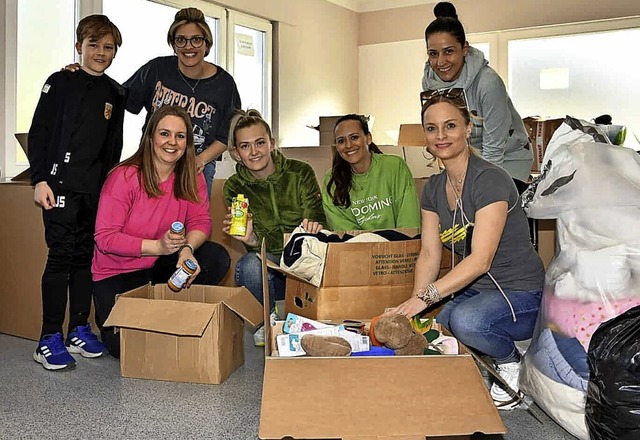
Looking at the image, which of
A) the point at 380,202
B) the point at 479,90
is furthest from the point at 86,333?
the point at 479,90

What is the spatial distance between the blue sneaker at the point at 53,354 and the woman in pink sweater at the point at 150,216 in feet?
0.52

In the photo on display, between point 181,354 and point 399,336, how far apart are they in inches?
30.1

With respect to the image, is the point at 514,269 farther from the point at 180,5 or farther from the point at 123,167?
the point at 180,5

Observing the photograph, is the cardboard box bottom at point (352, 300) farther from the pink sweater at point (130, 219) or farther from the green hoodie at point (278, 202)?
the pink sweater at point (130, 219)

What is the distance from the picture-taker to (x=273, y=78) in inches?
217

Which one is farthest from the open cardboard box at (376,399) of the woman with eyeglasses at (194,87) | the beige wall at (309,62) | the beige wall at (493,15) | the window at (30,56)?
the beige wall at (493,15)

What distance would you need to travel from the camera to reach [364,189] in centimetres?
250

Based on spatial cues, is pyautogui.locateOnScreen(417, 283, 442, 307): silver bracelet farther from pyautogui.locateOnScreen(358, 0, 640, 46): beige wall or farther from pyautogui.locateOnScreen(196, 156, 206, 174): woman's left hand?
pyautogui.locateOnScreen(358, 0, 640, 46): beige wall

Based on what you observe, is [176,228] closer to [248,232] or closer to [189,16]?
[248,232]

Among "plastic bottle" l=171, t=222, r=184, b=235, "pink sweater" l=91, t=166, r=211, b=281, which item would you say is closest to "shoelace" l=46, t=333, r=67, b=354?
"pink sweater" l=91, t=166, r=211, b=281


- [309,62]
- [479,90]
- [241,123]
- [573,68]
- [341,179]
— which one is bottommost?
[341,179]

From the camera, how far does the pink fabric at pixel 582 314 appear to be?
1.56 meters

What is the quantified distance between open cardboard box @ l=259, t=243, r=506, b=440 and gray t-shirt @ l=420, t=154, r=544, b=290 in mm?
611

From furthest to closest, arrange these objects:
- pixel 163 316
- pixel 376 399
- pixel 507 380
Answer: pixel 163 316 → pixel 507 380 → pixel 376 399
